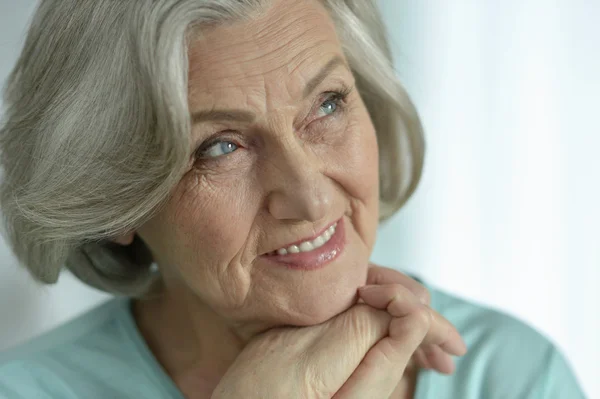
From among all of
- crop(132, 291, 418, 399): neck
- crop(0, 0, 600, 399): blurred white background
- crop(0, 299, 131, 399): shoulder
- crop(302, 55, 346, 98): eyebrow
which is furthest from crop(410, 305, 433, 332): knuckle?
crop(0, 0, 600, 399): blurred white background

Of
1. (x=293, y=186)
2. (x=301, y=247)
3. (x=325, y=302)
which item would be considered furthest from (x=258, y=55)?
(x=325, y=302)

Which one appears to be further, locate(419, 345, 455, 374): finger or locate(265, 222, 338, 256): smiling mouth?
locate(419, 345, 455, 374): finger

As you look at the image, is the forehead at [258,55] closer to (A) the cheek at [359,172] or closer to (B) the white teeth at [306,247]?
(A) the cheek at [359,172]

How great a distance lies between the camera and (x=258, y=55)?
139 cm

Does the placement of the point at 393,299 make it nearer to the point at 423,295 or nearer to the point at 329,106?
the point at 423,295

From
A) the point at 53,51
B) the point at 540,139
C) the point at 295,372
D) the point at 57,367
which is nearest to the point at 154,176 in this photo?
the point at 53,51

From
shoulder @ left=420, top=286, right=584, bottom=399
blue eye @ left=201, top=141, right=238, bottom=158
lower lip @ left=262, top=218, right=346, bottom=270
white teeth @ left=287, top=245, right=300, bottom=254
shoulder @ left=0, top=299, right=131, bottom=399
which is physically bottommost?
shoulder @ left=0, top=299, right=131, bottom=399

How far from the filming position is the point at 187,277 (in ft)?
5.08

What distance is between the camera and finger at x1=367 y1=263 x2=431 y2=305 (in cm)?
170

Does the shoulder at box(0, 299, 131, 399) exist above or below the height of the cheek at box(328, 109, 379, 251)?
below

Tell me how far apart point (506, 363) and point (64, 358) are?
107 centimetres

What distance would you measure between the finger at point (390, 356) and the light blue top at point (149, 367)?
0.65 ft

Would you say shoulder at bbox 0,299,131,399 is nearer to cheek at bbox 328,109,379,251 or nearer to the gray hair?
the gray hair

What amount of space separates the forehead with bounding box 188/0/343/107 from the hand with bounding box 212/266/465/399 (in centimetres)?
49
